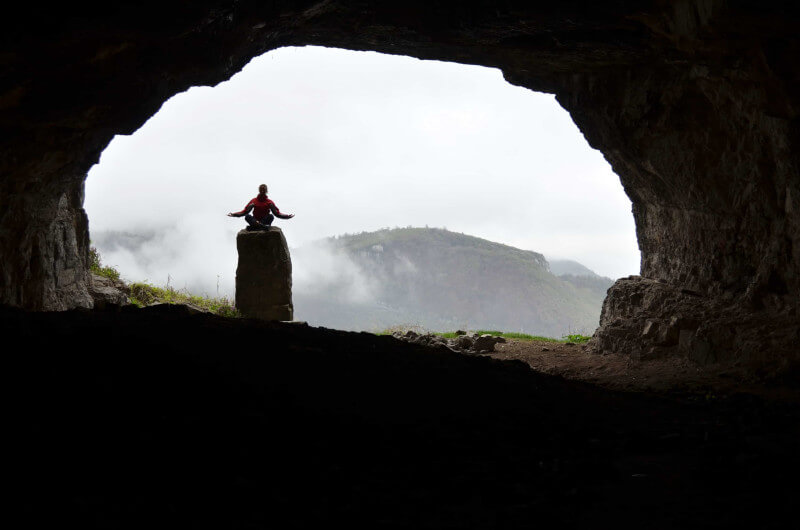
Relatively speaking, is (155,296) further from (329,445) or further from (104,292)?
(329,445)

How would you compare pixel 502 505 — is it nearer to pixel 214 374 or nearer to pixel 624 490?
pixel 624 490

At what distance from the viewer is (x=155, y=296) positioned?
15.6 m

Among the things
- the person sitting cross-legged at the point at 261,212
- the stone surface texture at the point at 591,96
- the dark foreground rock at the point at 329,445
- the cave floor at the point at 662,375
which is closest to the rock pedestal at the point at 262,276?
the person sitting cross-legged at the point at 261,212

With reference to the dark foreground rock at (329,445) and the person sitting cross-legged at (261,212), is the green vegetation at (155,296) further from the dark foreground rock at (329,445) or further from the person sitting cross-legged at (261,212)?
the dark foreground rock at (329,445)

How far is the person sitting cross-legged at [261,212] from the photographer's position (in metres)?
13.1

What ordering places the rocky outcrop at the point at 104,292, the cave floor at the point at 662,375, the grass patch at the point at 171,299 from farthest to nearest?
1. the grass patch at the point at 171,299
2. the rocky outcrop at the point at 104,292
3. the cave floor at the point at 662,375

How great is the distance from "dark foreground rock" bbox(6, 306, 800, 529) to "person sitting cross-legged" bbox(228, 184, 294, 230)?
7.45 m

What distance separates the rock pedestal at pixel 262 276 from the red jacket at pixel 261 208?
518 mm

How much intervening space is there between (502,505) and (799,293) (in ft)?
19.3

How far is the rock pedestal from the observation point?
1262cm

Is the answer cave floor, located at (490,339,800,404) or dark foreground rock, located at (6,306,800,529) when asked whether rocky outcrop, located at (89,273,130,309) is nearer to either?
dark foreground rock, located at (6,306,800,529)

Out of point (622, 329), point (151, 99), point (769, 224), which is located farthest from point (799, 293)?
point (151, 99)

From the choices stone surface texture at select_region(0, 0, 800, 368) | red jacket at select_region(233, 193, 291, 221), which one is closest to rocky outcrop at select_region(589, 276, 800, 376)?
stone surface texture at select_region(0, 0, 800, 368)

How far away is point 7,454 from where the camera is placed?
274cm
